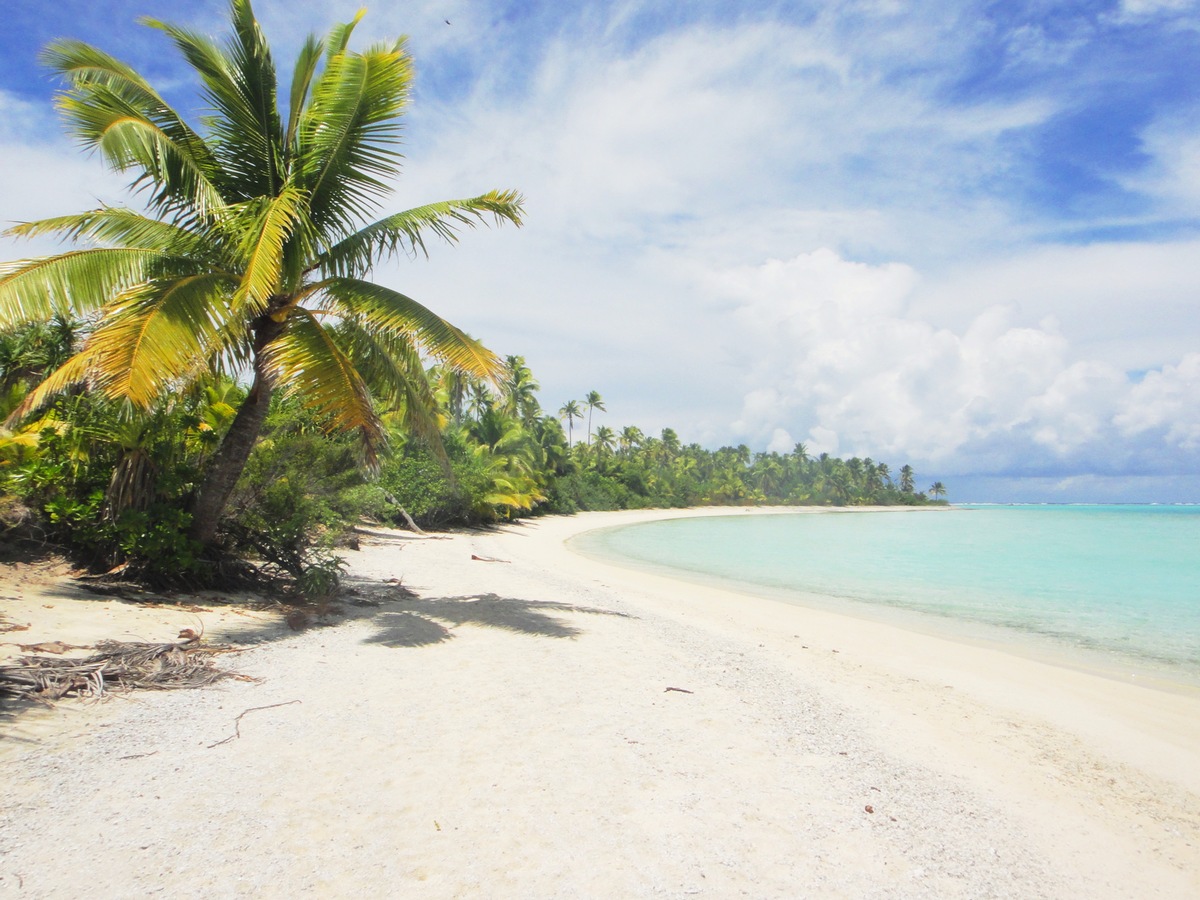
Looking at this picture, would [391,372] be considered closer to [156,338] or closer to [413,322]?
[413,322]

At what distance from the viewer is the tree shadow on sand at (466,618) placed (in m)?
6.79

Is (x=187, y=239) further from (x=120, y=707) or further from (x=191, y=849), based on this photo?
(x=191, y=849)

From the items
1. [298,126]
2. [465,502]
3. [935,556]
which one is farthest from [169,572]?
[935,556]

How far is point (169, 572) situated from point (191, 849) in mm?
5639

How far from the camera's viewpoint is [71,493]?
732 centimetres

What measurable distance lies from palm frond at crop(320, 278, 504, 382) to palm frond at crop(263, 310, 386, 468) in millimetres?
626

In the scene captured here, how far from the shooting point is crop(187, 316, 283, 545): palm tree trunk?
7.21m

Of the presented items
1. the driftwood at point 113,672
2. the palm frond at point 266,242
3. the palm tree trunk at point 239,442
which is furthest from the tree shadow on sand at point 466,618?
the palm frond at point 266,242

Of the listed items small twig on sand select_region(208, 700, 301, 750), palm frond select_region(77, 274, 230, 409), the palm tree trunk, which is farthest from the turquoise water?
palm frond select_region(77, 274, 230, 409)

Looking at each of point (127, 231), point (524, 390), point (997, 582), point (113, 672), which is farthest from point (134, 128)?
point (524, 390)

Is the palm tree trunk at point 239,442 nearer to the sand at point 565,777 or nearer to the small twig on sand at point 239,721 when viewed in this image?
the sand at point 565,777

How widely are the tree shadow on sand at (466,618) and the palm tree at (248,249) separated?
6.42 ft

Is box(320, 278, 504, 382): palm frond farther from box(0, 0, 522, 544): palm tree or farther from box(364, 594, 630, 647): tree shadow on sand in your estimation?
box(364, 594, 630, 647): tree shadow on sand

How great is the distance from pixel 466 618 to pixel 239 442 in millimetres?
3273
